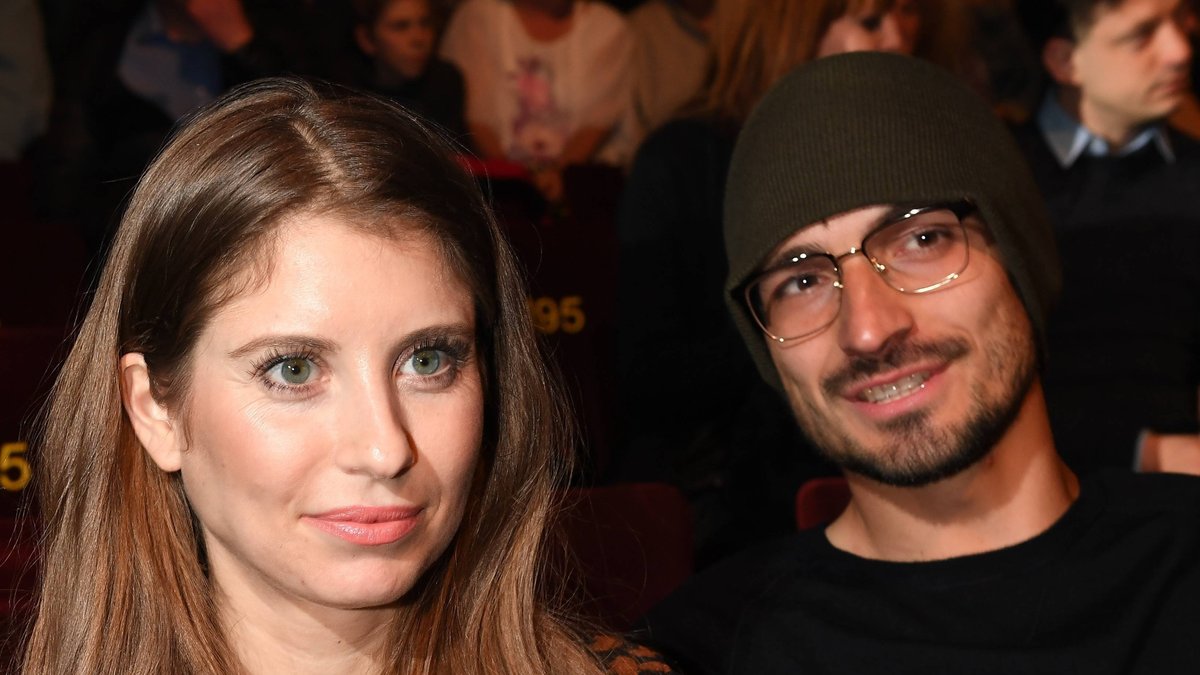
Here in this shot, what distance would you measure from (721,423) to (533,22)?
1.66 metres

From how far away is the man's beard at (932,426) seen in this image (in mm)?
1893

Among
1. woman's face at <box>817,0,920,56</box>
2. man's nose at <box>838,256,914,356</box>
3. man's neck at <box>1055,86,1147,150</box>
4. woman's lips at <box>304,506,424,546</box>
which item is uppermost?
woman's face at <box>817,0,920,56</box>

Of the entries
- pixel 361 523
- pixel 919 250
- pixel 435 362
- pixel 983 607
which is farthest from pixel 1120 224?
pixel 361 523

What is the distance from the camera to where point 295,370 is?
1.42 metres

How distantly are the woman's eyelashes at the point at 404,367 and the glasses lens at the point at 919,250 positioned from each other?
675mm

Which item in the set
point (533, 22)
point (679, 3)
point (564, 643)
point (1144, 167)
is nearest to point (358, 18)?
point (533, 22)

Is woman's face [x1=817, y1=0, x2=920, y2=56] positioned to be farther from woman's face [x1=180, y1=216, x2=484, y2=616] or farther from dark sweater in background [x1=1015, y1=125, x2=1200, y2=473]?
woman's face [x1=180, y1=216, x2=484, y2=616]

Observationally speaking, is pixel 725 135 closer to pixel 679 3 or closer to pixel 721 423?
pixel 721 423

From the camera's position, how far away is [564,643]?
168cm

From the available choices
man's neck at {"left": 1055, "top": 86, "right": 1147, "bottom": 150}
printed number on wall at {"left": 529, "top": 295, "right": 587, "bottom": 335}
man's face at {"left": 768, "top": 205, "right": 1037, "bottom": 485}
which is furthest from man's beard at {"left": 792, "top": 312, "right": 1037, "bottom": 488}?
man's neck at {"left": 1055, "top": 86, "right": 1147, "bottom": 150}

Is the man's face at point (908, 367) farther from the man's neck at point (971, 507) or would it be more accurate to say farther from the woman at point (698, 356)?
the woman at point (698, 356)

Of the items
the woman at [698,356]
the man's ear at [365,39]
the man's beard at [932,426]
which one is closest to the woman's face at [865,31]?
the woman at [698,356]

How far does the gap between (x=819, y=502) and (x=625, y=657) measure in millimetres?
586

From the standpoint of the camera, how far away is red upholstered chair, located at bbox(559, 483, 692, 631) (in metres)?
1.99
